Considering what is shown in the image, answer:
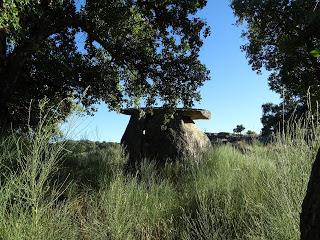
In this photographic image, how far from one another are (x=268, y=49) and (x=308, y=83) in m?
3.38

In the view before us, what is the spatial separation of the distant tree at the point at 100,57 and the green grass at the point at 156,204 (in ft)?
8.83

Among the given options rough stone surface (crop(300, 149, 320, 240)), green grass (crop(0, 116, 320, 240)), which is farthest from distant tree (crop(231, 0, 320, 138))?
rough stone surface (crop(300, 149, 320, 240))

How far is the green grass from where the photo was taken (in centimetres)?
414

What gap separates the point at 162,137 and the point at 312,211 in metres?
12.3

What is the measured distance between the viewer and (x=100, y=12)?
1130 cm

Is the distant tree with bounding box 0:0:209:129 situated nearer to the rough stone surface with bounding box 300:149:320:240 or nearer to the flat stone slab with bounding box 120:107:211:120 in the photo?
the flat stone slab with bounding box 120:107:211:120

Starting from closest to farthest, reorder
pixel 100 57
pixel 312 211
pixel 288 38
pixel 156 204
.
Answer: pixel 312 211 → pixel 156 204 → pixel 100 57 → pixel 288 38

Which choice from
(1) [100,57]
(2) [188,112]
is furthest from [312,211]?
(2) [188,112]

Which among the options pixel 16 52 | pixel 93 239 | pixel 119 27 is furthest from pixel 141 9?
pixel 93 239

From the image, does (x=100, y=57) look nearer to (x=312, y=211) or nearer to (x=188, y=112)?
(x=188, y=112)

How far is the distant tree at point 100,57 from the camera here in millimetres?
11023

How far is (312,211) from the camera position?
196 centimetres

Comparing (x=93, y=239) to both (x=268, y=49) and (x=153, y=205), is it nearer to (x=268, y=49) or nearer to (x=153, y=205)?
(x=153, y=205)

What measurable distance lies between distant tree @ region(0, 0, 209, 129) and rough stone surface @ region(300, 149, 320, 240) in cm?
899
